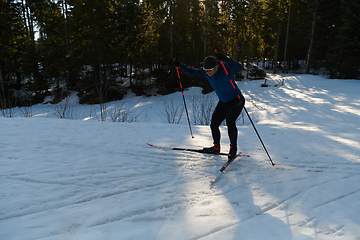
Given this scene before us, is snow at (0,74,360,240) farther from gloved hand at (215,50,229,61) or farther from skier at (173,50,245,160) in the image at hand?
gloved hand at (215,50,229,61)

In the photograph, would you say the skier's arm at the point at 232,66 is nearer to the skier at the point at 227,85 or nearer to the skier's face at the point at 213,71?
the skier at the point at 227,85

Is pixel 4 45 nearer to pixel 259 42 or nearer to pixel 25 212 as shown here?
pixel 25 212

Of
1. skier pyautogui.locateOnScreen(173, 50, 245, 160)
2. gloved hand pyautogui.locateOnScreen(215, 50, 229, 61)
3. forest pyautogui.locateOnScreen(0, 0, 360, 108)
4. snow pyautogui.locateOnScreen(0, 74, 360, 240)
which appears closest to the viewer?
snow pyautogui.locateOnScreen(0, 74, 360, 240)

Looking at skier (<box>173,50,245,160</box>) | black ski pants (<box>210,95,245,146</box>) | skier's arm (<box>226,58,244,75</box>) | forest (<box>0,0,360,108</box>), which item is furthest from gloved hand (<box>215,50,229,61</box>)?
forest (<box>0,0,360,108</box>)

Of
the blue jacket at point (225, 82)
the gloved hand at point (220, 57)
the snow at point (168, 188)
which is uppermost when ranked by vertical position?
the gloved hand at point (220, 57)

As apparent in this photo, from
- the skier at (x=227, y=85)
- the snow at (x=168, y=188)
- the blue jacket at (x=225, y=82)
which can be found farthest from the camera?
the blue jacket at (x=225, y=82)

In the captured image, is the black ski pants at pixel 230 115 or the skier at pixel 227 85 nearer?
the skier at pixel 227 85

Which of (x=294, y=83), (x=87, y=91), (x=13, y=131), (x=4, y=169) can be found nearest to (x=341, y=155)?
(x=4, y=169)

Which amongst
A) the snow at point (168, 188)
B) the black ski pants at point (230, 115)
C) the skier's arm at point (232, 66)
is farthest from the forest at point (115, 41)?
the skier's arm at point (232, 66)

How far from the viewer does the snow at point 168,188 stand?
7.32 ft

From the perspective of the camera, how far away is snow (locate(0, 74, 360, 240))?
2.23 metres

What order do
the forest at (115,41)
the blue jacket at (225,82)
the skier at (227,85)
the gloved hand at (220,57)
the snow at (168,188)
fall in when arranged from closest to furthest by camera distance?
1. the snow at (168,188)
2. the gloved hand at (220,57)
3. the skier at (227,85)
4. the blue jacket at (225,82)
5. the forest at (115,41)

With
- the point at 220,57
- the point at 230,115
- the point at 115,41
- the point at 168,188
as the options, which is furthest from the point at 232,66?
the point at 115,41

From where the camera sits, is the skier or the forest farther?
the forest
